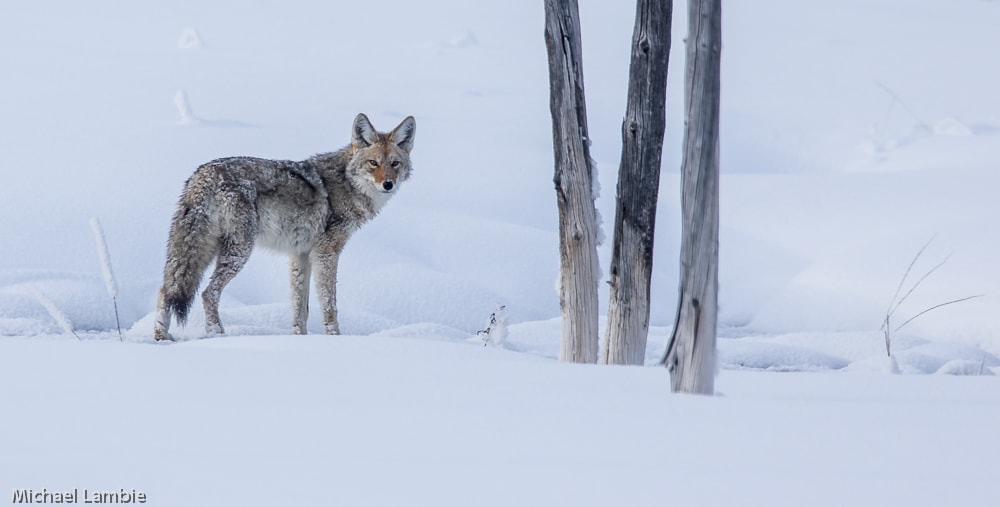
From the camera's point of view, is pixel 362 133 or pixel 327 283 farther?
pixel 362 133

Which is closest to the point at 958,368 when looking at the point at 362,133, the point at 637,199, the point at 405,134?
the point at 637,199

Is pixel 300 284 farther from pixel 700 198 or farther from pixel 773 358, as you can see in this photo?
pixel 700 198

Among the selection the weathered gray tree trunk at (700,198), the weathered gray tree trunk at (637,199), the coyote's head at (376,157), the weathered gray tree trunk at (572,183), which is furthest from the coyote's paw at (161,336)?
the weathered gray tree trunk at (700,198)

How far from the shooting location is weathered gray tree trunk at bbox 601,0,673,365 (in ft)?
16.7

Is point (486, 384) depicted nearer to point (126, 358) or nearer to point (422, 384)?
point (422, 384)

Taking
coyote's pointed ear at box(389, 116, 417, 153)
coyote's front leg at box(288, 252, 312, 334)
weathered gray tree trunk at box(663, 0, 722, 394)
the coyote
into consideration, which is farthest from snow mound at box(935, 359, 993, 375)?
coyote's front leg at box(288, 252, 312, 334)

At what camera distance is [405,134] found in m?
7.47

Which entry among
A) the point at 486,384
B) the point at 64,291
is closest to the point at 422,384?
the point at 486,384

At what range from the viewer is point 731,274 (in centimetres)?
948

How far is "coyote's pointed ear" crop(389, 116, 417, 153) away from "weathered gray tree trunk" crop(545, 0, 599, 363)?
2.43 metres

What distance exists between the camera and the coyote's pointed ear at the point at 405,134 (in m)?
7.38

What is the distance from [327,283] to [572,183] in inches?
106

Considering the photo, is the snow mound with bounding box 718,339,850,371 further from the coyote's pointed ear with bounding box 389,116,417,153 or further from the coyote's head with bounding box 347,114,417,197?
the coyote's pointed ear with bounding box 389,116,417,153

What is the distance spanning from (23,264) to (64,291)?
695 millimetres
